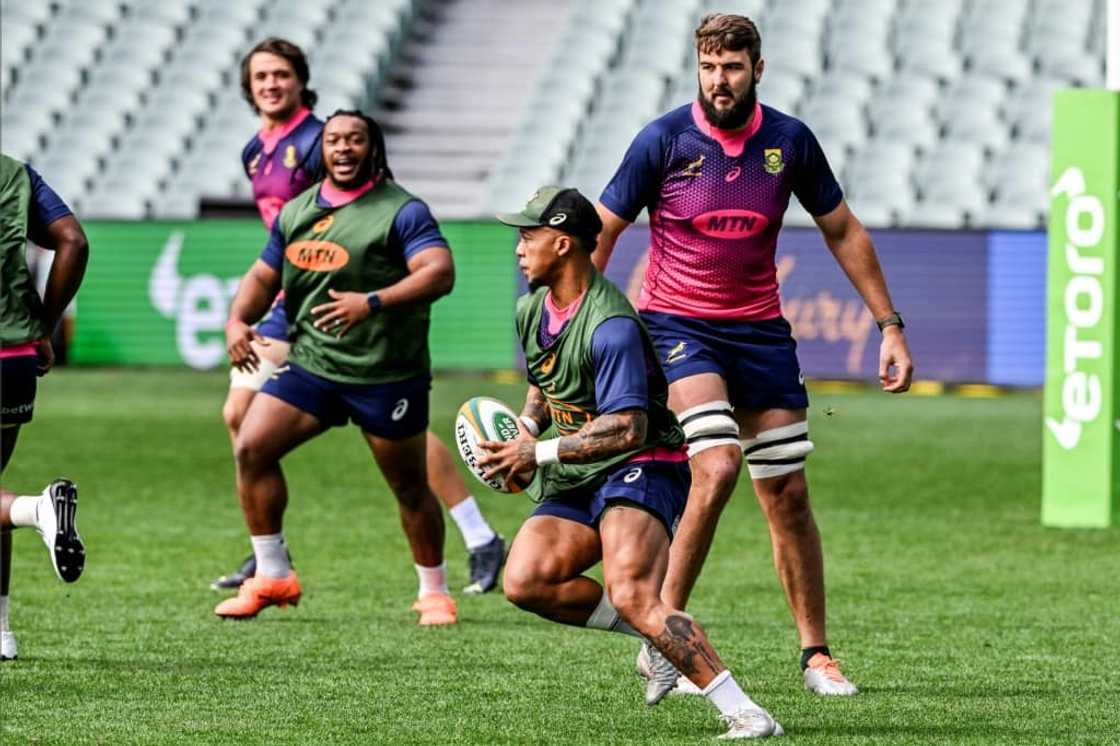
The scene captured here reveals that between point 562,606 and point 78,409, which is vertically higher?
point 562,606

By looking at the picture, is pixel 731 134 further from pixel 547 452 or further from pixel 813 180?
pixel 547 452

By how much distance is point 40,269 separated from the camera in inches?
930

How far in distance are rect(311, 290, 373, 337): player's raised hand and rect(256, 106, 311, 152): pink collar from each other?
150 cm

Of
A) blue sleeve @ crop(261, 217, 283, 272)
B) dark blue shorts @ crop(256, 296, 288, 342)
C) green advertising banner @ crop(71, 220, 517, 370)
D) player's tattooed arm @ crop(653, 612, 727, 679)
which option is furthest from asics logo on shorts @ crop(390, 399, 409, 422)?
green advertising banner @ crop(71, 220, 517, 370)

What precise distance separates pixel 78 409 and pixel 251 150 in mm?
10236

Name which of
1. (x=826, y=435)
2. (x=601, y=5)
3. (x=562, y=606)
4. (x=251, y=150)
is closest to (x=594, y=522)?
(x=562, y=606)

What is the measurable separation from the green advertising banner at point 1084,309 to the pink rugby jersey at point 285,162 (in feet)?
14.4

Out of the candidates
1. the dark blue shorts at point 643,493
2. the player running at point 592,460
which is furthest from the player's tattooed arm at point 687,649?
the dark blue shorts at point 643,493

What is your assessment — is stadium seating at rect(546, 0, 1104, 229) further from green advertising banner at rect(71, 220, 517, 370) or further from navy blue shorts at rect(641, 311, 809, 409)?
navy blue shorts at rect(641, 311, 809, 409)

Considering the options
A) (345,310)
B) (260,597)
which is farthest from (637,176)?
(260,597)

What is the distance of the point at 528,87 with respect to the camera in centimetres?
3011

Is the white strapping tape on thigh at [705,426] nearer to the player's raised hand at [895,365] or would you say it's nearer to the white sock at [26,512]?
the player's raised hand at [895,365]

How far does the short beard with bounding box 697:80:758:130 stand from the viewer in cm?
696

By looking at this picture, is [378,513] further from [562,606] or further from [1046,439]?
[562,606]
